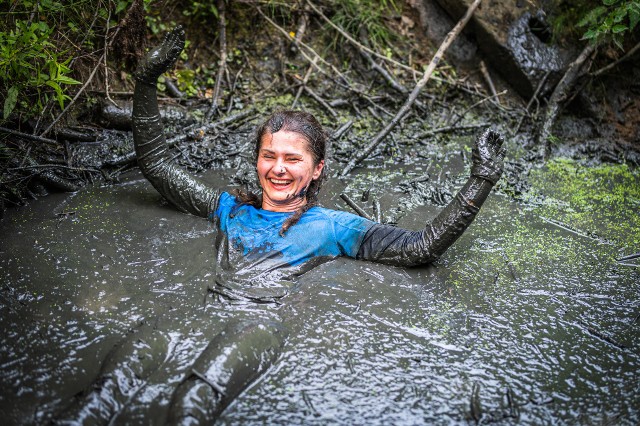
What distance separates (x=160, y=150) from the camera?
14.7 feet

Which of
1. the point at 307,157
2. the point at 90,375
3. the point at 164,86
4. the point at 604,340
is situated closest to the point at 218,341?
the point at 90,375

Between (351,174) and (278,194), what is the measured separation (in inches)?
61.6

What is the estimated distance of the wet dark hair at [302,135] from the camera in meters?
4.09

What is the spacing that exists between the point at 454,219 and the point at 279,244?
1229mm

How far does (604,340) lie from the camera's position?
3369 mm

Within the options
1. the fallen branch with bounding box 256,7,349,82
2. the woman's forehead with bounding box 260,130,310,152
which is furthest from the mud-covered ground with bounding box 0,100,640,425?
the fallen branch with bounding box 256,7,349,82

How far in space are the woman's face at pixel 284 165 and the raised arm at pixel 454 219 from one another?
2.50 feet

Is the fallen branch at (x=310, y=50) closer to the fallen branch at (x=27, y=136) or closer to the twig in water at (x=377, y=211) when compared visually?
the twig in water at (x=377, y=211)

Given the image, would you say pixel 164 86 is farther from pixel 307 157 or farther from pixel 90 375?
pixel 90 375

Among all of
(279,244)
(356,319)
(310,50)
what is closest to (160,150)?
(279,244)

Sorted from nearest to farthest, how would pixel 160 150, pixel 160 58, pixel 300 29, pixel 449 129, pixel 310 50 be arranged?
pixel 160 58 < pixel 160 150 < pixel 449 129 < pixel 310 50 < pixel 300 29

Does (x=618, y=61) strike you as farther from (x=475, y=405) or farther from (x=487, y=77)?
(x=475, y=405)

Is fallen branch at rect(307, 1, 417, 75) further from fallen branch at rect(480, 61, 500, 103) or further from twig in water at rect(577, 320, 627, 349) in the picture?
twig in water at rect(577, 320, 627, 349)

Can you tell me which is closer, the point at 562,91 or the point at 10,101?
the point at 10,101
